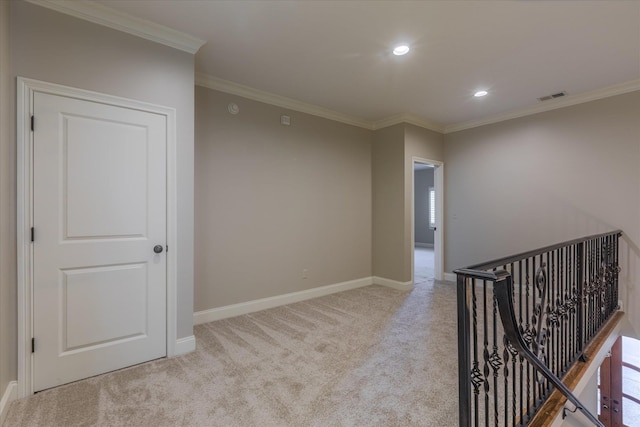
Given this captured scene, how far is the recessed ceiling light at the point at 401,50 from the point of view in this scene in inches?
105

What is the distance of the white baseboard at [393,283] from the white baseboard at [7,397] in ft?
13.5

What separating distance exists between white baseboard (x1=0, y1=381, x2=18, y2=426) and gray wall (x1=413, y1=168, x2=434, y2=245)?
33.7ft

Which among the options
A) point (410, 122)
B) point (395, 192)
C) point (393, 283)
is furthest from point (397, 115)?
point (393, 283)

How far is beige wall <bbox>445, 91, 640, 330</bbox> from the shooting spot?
3.49 meters

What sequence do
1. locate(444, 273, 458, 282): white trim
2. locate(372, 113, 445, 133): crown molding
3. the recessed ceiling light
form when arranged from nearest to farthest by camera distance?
1. the recessed ceiling light
2. locate(372, 113, 445, 133): crown molding
3. locate(444, 273, 458, 282): white trim

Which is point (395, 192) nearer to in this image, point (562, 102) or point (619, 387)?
point (562, 102)

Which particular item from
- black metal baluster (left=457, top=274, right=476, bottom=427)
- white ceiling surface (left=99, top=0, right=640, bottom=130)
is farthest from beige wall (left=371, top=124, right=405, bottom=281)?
black metal baluster (left=457, top=274, right=476, bottom=427)

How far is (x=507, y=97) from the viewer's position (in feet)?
12.5

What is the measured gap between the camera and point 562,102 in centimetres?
389

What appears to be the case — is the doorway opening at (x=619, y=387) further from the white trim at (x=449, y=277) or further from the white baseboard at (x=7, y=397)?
the white baseboard at (x=7, y=397)

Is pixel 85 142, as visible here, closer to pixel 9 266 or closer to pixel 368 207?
pixel 9 266

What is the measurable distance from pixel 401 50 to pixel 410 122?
6.51ft

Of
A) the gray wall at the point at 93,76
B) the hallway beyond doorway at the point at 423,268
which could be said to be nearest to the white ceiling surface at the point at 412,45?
the gray wall at the point at 93,76

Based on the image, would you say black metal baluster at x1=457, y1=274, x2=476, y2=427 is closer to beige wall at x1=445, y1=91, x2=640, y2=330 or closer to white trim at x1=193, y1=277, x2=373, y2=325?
white trim at x1=193, y1=277, x2=373, y2=325
